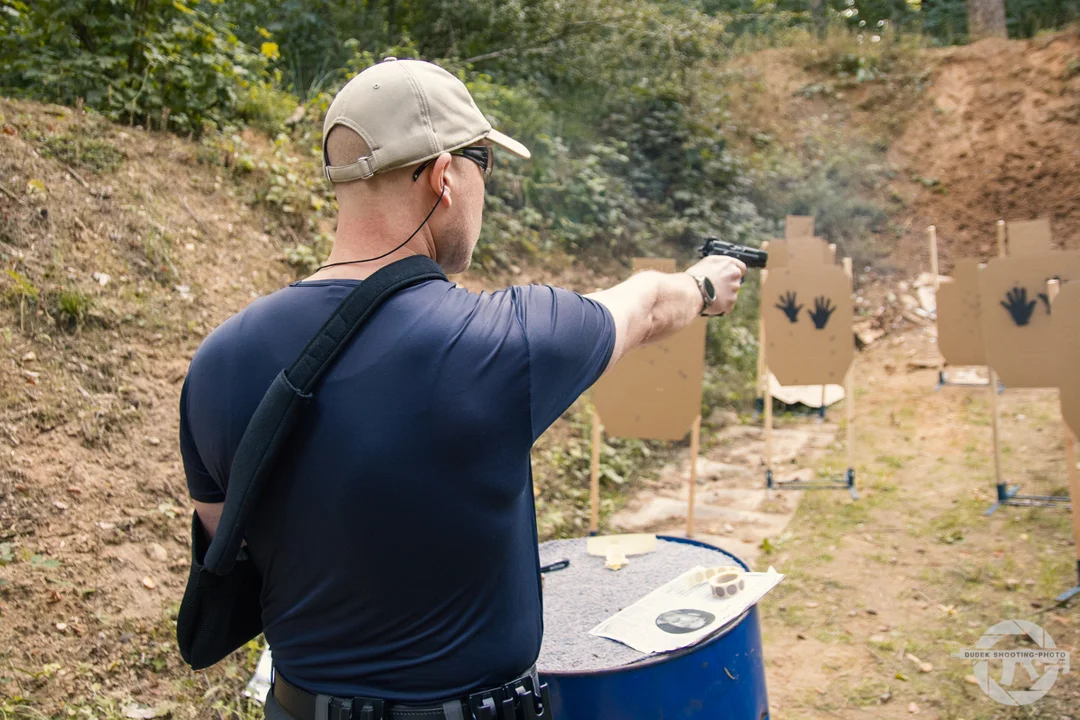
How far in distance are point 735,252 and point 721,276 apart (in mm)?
299

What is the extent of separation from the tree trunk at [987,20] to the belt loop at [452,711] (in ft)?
46.0

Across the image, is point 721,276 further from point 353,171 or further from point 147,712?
point 147,712

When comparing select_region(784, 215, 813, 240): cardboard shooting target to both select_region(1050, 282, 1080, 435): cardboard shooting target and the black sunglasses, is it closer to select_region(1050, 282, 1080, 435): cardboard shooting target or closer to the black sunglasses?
select_region(1050, 282, 1080, 435): cardboard shooting target

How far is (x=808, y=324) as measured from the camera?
5.00 meters

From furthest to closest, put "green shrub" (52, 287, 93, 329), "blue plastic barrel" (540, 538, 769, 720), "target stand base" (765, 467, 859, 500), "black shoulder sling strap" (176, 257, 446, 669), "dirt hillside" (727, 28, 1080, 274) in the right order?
"dirt hillside" (727, 28, 1080, 274)
"target stand base" (765, 467, 859, 500)
"green shrub" (52, 287, 93, 329)
"blue plastic barrel" (540, 538, 769, 720)
"black shoulder sling strap" (176, 257, 446, 669)

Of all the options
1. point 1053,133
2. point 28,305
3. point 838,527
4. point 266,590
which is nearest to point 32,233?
point 28,305

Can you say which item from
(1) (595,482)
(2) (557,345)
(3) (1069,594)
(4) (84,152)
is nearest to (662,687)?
(2) (557,345)

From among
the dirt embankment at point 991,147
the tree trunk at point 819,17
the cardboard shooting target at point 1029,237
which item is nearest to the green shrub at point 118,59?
the cardboard shooting target at point 1029,237

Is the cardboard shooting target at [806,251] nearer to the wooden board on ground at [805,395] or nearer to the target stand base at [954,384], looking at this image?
the wooden board on ground at [805,395]

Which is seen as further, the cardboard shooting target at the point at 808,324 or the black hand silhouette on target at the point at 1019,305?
the cardboard shooting target at the point at 808,324

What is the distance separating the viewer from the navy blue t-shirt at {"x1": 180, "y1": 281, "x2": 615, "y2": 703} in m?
1.09

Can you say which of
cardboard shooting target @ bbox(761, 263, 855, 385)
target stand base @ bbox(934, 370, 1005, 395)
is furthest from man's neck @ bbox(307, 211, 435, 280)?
target stand base @ bbox(934, 370, 1005, 395)

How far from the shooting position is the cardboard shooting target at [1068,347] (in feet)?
11.3

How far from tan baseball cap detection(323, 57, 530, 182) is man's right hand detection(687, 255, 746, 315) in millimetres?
767
